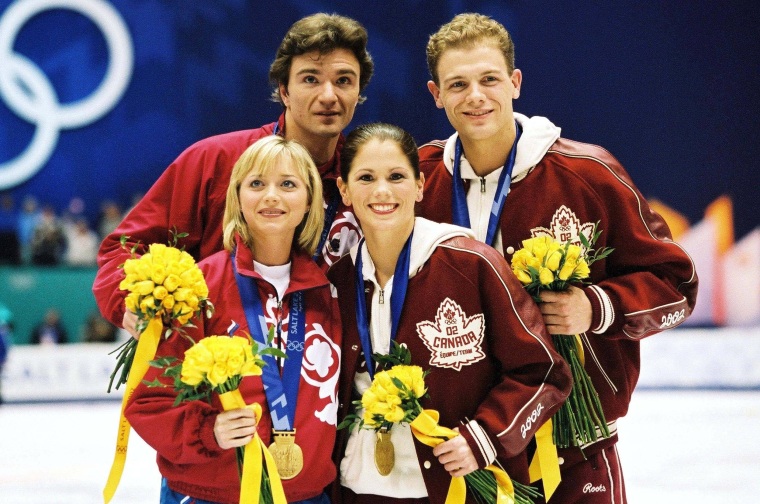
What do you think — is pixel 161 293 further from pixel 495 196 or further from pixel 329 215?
pixel 495 196

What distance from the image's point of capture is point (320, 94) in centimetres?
318

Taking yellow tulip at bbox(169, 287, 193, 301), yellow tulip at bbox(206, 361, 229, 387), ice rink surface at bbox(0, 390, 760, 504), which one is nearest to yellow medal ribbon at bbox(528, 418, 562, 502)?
yellow tulip at bbox(206, 361, 229, 387)

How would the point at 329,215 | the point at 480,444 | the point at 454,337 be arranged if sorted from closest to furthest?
1. the point at 480,444
2. the point at 454,337
3. the point at 329,215

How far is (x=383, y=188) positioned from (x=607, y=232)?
0.72 meters

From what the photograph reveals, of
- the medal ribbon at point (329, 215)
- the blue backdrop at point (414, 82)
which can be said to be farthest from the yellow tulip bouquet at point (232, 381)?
the blue backdrop at point (414, 82)

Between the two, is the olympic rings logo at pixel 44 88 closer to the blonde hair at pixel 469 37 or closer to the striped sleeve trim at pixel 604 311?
the blonde hair at pixel 469 37

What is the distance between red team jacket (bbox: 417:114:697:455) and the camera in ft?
9.29

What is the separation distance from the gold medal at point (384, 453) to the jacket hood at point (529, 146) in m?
0.90

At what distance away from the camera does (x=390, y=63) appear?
1238 cm

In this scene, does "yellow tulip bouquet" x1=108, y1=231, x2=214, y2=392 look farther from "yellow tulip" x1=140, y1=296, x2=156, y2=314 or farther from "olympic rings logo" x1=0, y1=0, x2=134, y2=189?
"olympic rings logo" x1=0, y1=0, x2=134, y2=189

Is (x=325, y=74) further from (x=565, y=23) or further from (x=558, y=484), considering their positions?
(x=565, y=23)

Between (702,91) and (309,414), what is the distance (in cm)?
1142

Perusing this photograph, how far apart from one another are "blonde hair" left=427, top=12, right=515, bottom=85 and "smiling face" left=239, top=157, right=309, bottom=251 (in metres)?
0.62

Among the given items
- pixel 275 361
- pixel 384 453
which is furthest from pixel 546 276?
pixel 275 361
